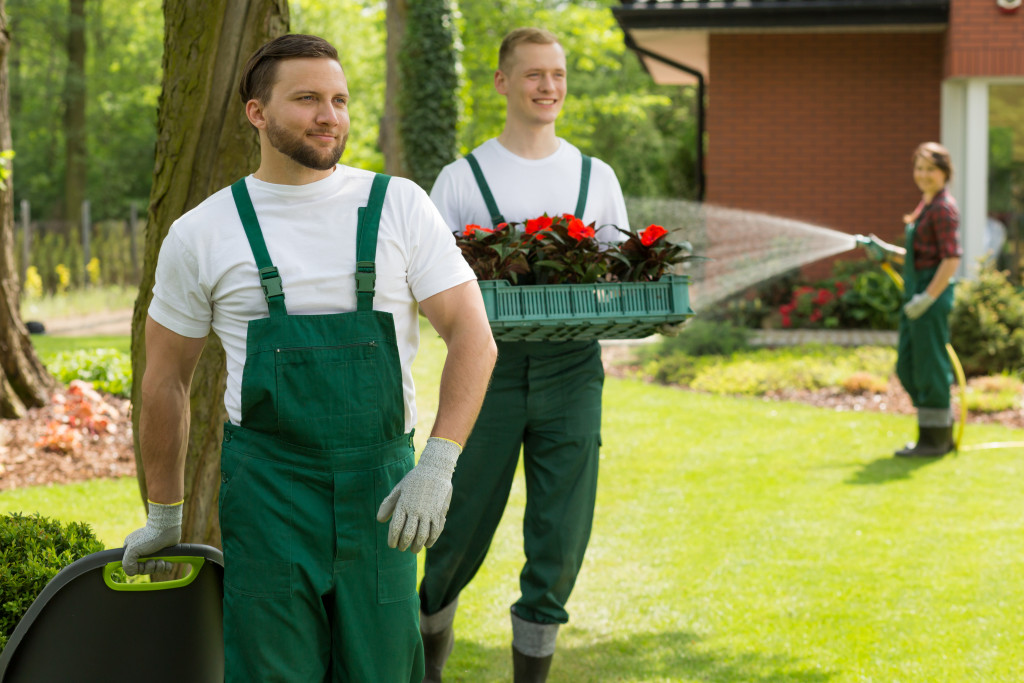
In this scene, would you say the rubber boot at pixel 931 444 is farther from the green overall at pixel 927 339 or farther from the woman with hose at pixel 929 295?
the green overall at pixel 927 339

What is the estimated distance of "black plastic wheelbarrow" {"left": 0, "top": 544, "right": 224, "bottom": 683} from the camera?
8.06 feet

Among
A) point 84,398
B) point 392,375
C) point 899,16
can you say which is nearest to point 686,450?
point 84,398

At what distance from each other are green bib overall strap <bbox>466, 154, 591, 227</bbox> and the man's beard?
1.24 m

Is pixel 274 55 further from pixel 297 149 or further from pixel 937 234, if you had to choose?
pixel 937 234

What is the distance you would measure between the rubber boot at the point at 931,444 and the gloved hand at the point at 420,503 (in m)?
5.75

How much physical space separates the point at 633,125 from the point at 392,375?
3765cm

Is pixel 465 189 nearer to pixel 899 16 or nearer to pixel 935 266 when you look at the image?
pixel 935 266

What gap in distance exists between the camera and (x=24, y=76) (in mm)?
35219

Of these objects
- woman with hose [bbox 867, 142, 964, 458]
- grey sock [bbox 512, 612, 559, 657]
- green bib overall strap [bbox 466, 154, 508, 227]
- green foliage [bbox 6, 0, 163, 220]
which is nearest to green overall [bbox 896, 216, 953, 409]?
woman with hose [bbox 867, 142, 964, 458]

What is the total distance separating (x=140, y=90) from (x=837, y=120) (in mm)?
26124

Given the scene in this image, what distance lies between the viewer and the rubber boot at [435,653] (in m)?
3.78

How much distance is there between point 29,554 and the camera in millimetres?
2842

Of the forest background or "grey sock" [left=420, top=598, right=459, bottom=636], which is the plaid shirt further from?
the forest background

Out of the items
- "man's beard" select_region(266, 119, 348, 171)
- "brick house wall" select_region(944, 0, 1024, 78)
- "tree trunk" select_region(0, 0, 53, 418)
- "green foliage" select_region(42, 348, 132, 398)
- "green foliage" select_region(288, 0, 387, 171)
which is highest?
"green foliage" select_region(288, 0, 387, 171)
